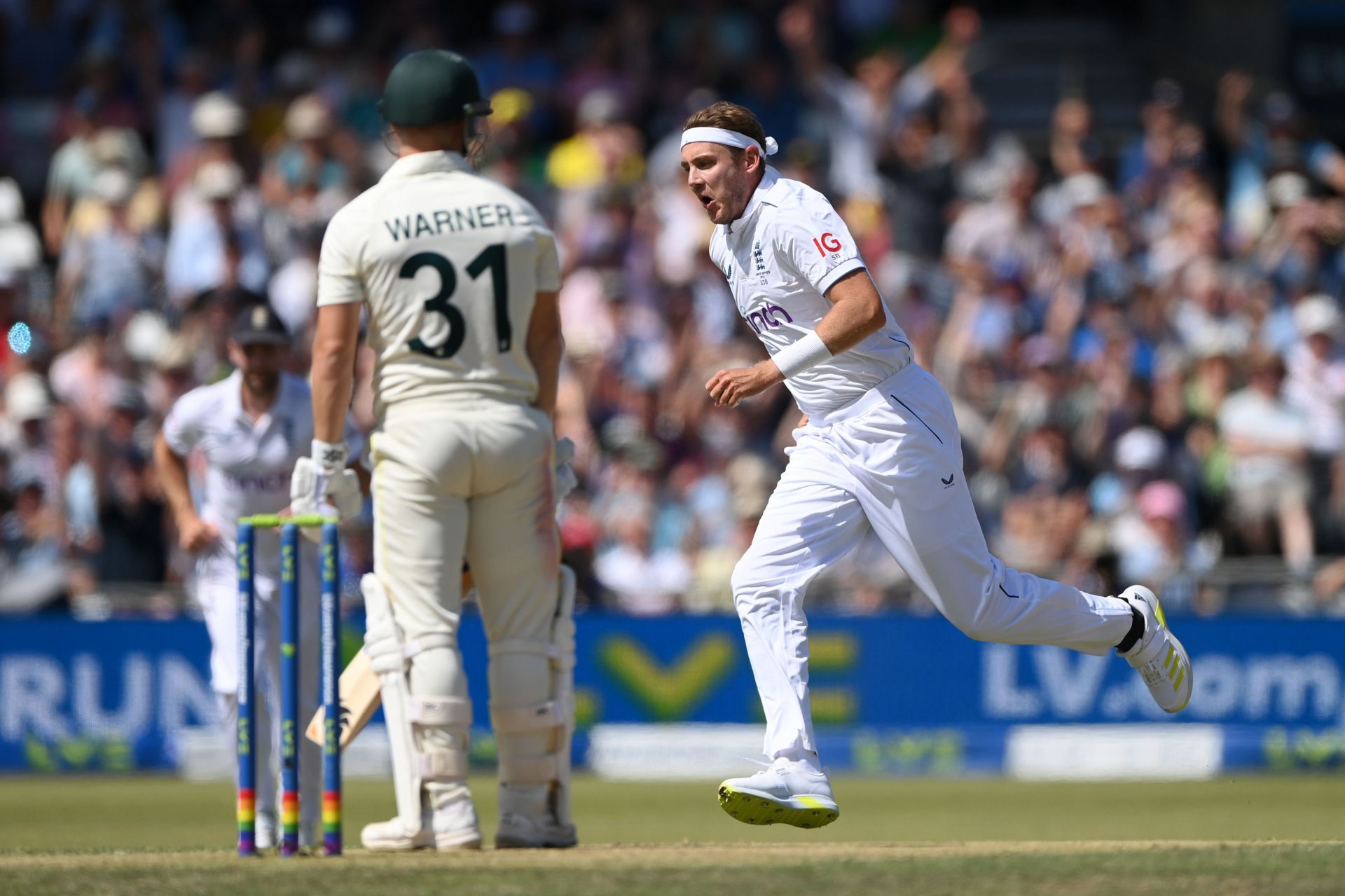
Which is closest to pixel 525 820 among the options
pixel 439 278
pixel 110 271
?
pixel 439 278

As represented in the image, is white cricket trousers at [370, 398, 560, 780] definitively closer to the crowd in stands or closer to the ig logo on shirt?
the ig logo on shirt

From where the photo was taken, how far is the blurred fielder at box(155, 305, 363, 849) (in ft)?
30.0

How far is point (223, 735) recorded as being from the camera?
14047 mm

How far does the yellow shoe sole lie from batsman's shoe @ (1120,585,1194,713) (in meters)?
1.55

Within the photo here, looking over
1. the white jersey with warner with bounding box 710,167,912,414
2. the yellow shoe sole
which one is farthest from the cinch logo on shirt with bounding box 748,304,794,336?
the yellow shoe sole

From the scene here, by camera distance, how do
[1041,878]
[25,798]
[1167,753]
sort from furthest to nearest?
[1167,753] < [25,798] < [1041,878]

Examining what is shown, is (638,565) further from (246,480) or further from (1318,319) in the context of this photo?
(246,480)

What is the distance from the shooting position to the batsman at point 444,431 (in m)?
6.62

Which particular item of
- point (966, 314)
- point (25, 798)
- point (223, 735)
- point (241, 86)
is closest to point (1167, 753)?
Result: point (966, 314)

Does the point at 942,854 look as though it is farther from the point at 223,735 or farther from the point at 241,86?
the point at 241,86

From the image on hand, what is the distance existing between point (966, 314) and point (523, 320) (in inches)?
388

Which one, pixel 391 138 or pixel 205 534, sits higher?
pixel 391 138

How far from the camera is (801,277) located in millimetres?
7535

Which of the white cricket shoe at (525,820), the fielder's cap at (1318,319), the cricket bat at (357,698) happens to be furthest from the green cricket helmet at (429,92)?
the fielder's cap at (1318,319)
